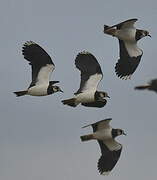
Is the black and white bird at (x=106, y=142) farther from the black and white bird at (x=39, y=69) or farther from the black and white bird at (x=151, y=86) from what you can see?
the black and white bird at (x=151, y=86)

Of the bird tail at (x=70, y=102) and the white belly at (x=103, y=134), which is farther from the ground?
the bird tail at (x=70, y=102)

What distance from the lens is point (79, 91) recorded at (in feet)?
104

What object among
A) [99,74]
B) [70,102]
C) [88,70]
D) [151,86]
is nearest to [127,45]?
[99,74]

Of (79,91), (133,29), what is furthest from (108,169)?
(133,29)

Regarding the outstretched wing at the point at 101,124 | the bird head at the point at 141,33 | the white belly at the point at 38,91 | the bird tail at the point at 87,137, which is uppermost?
the bird head at the point at 141,33

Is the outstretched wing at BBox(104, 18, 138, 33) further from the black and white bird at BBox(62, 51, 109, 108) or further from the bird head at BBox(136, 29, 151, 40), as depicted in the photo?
the black and white bird at BBox(62, 51, 109, 108)

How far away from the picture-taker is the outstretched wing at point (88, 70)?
31.3 meters

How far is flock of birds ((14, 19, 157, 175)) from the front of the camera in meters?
31.3

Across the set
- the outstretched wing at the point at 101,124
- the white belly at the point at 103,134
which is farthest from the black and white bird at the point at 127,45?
the white belly at the point at 103,134

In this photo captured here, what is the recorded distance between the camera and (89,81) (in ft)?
104

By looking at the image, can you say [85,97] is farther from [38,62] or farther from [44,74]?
[38,62]

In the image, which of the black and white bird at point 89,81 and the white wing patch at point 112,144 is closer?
the black and white bird at point 89,81

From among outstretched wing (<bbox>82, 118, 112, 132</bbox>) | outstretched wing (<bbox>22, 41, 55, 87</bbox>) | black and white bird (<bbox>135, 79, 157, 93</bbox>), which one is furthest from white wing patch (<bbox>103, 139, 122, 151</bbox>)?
black and white bird (<bbox>135, 79, 157, 93</bbox>)

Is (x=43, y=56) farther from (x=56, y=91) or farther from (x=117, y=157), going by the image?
(x=117, y=157)
